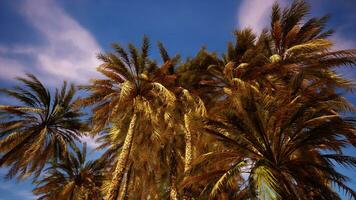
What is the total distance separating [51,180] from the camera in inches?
787

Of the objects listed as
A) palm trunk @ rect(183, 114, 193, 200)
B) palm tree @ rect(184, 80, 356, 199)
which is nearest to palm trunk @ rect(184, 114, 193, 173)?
palm trunk @ rect(183, 114, 193, 200)

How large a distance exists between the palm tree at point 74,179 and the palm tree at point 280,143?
13.1 m

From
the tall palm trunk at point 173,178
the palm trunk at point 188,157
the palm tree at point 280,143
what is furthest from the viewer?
the tall palm trunk at point 173,178

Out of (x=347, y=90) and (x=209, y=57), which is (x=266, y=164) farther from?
(x=209, y=57)

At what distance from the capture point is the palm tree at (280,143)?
26.7 feet

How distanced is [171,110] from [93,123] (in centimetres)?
404

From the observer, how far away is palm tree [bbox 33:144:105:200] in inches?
762

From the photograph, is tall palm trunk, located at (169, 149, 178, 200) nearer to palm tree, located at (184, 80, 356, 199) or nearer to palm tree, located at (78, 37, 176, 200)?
palm tree, located at (78, 37, 176, 200)

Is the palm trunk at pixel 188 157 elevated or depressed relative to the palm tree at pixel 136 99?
depressed

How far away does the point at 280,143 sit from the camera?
8.66 meters

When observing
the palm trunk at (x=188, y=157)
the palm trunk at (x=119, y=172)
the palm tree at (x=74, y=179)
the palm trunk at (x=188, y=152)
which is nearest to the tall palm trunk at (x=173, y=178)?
the palm trunk at (x=188, y=157)

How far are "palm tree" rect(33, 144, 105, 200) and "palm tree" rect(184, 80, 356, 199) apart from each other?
13130 mm

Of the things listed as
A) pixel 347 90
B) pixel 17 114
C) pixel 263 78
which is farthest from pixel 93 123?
pixel 347 90

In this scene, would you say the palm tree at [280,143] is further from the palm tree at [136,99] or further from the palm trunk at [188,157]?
the palm tree at [136,99]
